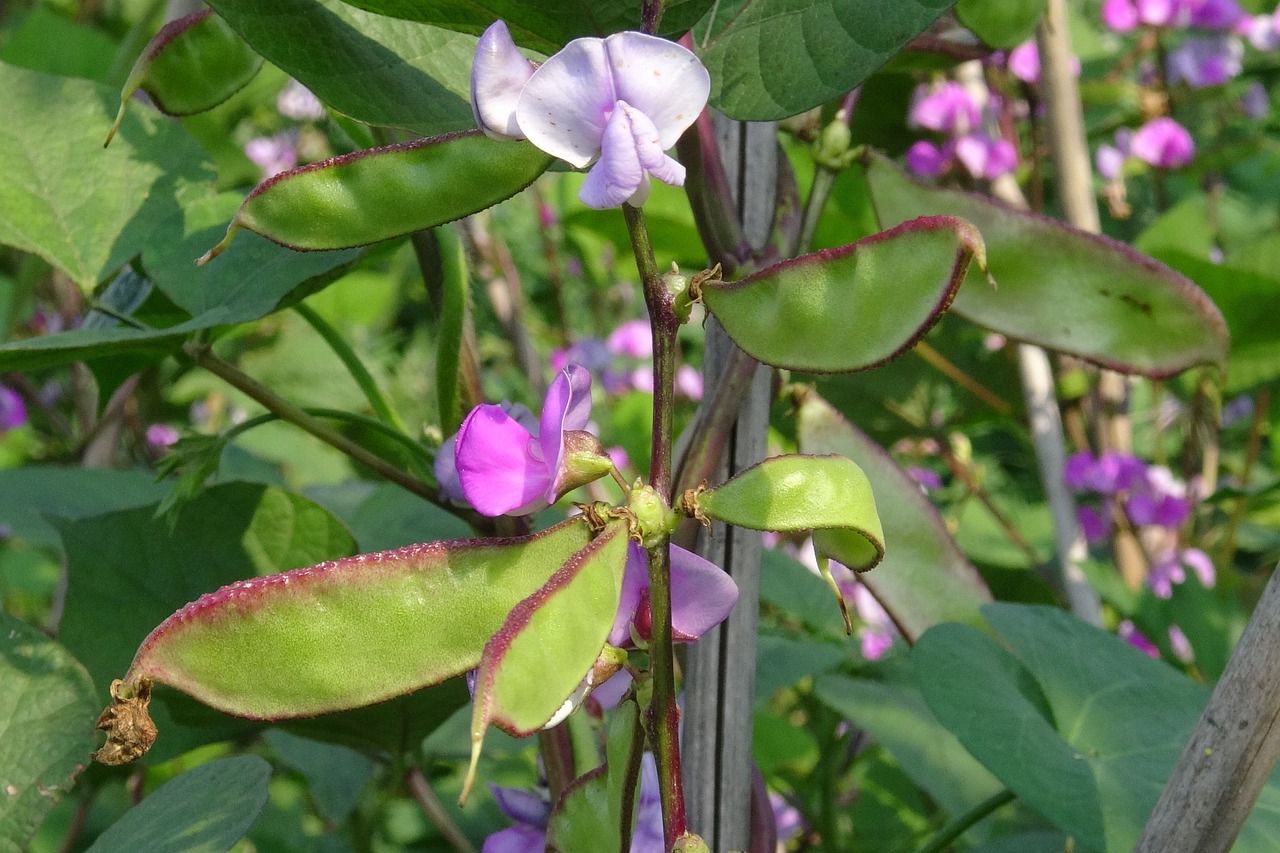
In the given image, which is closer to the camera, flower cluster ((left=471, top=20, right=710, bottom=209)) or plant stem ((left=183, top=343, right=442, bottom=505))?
flower cluster ((left=471, top=20, right=710, bottom=209))

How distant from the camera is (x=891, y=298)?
0.36m

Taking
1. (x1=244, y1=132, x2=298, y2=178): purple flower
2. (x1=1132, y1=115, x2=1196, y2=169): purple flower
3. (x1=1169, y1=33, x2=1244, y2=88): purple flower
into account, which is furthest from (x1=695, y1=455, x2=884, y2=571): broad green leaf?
(x1=244, y1=132, x2=298, y2=178): purple flower

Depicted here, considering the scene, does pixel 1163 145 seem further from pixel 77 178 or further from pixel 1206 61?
pixel 77 178

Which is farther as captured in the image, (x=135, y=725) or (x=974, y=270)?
(x=974, y=270)

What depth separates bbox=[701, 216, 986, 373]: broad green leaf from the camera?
357 millimetres

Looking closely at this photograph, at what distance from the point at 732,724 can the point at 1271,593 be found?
0.22m

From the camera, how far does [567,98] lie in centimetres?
35

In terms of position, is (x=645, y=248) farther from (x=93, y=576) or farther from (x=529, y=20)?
(x=93, y=576)

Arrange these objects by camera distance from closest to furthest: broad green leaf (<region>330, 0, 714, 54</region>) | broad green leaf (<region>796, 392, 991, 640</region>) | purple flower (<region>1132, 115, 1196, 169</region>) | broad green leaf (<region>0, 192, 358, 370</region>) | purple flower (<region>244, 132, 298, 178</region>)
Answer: broad green leaf (<region>330, 0, 714, 54</region>), broad green leaf (<region>0, 192, 358, 370</region>), broad green leaf (<region>796, 392, 991, 640</region>), purple flower (<region>1132, 115, 1196, 169</region>), purple flower (<region>244, 132, 298, 178</region>)

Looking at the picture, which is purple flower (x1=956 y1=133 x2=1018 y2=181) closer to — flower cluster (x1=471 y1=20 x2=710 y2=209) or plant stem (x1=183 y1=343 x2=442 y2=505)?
plant stem (x1=183 y1=343 x2=442 y2=505)

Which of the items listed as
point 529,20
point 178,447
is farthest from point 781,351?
point 178,447

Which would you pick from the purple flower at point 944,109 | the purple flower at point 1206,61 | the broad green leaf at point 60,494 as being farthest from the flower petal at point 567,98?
the purple flower at point 1206,61

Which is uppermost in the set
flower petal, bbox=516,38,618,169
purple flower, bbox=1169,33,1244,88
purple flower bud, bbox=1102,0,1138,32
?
flower petal, bbox=516,38,618,169

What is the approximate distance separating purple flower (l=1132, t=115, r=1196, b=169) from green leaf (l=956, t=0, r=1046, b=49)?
1.03 m
